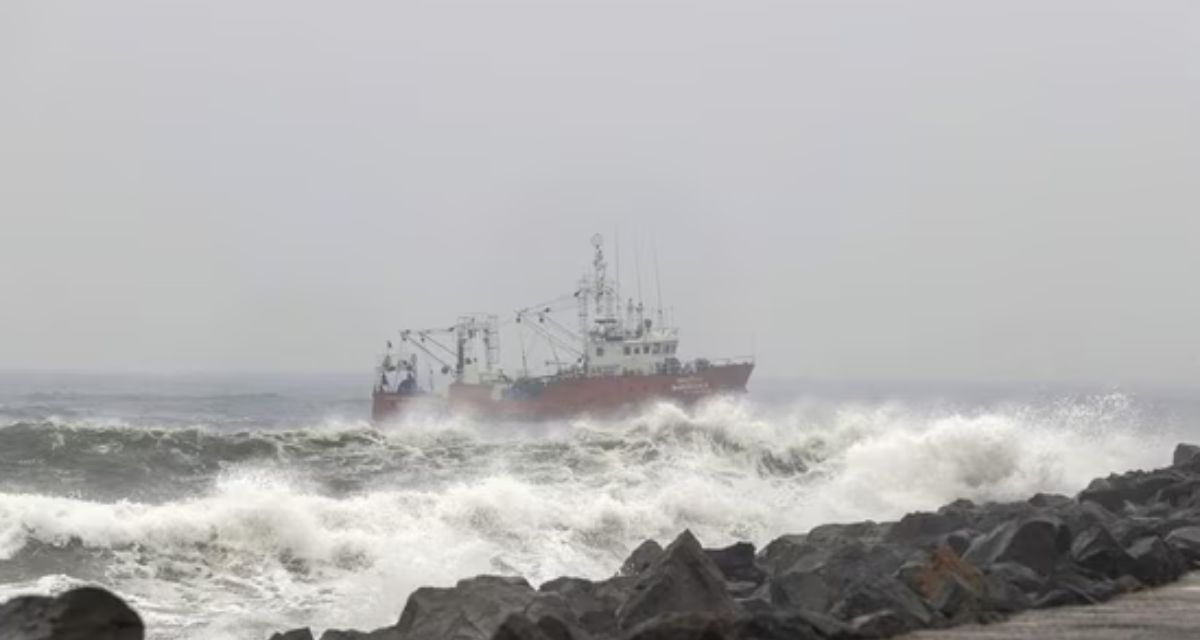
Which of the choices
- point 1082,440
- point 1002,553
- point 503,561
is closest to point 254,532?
point 503,561

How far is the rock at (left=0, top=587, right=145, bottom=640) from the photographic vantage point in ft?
20.2

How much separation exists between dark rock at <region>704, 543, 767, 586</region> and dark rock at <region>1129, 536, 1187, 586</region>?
2987 mm

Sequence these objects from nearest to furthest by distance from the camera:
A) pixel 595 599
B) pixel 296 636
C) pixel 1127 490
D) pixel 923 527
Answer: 1. pixel 296 636
2. pixel 595 599
3. pixel 923 527
4. pixel 1127 490

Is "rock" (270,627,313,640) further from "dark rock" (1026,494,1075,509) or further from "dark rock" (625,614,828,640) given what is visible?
"dark rock" (1026,494,1075,509)

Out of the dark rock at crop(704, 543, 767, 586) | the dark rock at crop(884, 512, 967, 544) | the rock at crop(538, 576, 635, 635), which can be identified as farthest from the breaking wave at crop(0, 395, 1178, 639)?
the dark rock at crop(884, 512, 967, 544)

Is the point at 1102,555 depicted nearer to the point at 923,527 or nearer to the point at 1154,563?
the point at 1154,563

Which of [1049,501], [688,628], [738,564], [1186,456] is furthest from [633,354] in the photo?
[688,628]

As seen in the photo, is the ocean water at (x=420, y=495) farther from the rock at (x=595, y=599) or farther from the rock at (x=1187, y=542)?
the rock at (x=1187, y=542)

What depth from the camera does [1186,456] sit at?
68.7 ft

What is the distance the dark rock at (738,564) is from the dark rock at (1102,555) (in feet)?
8.47

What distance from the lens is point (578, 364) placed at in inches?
2248

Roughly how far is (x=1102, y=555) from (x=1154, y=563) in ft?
1.30

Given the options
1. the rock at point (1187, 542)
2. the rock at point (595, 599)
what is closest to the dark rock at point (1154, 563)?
the rock at point (1187, 542)

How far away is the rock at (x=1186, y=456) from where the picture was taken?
19.9 m
